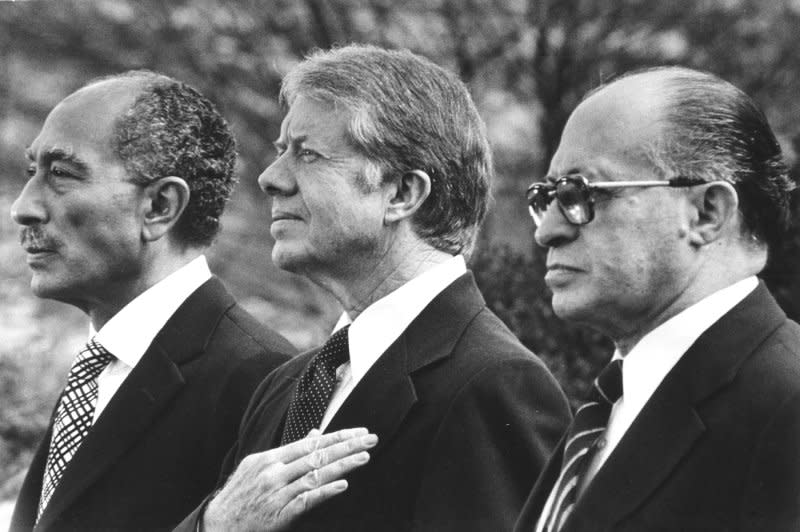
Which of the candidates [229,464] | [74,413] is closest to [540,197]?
[229,464]

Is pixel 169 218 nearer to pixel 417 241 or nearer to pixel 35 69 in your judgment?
pixel 417 241

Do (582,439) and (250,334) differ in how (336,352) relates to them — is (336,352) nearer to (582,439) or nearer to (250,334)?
(250,334)

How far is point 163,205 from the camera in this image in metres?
4.79

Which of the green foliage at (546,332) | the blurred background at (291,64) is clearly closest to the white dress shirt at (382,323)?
the green foliage at (546,332)

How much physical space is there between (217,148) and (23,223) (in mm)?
732

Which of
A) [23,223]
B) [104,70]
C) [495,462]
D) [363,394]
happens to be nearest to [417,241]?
[363,394]

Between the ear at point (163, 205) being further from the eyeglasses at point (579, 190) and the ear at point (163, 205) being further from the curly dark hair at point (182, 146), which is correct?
the eyeglasses at point (579, 190)

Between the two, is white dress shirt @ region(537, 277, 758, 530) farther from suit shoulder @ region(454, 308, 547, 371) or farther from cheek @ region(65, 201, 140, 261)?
cheek @ region(65, 201, 140, 261)

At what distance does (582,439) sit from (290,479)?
2.54ft

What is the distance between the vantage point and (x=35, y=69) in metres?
12.2

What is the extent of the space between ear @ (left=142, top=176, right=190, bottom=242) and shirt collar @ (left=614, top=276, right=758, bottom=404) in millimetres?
2009

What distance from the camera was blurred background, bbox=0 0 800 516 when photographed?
1107cm

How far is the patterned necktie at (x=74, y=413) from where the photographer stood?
4484 mm

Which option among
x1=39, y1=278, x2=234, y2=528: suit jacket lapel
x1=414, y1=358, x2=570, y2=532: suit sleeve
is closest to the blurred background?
x1=39, y1=278, x2=234, y2=528: suit jacket lapel
